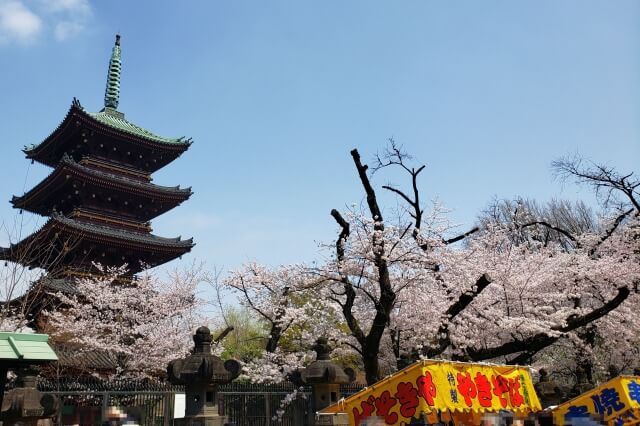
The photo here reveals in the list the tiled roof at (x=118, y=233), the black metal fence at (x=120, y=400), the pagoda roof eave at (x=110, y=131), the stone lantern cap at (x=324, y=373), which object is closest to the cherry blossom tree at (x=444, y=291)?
the stone lantern cap at (x=324, y=373)

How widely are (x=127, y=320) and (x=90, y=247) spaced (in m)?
Answer: 5.19

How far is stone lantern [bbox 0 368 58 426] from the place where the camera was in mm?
10711

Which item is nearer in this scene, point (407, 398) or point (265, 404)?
point (407, 398)

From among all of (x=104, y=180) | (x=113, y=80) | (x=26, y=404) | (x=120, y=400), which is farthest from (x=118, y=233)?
(x=26, y=404)

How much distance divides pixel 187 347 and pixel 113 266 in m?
7.17

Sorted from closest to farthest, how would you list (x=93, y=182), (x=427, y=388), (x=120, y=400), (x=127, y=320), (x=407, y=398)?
(x=427, y=388), (x=407, y=398), (x=120, y=400), (x=127, y=320), (x=93, y=182)

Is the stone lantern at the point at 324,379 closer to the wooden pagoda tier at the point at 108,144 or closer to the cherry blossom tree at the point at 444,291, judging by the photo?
the cherry blossom tree at the point at 444,291

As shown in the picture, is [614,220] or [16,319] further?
[16,319]

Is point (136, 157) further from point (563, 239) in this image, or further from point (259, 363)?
point (563, 239)

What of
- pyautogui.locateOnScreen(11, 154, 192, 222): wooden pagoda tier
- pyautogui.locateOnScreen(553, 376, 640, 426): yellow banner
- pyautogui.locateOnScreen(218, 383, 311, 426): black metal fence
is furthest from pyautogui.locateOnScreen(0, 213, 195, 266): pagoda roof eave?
pyautogui.locateOnScreen(553, 376, 640, 426): yellow banner

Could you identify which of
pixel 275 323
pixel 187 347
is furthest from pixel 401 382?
pixel 187 347

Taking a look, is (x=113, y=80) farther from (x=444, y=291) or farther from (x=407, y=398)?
(x=407, y=398)

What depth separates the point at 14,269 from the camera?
19.9m

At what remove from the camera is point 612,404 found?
848 centimetres
